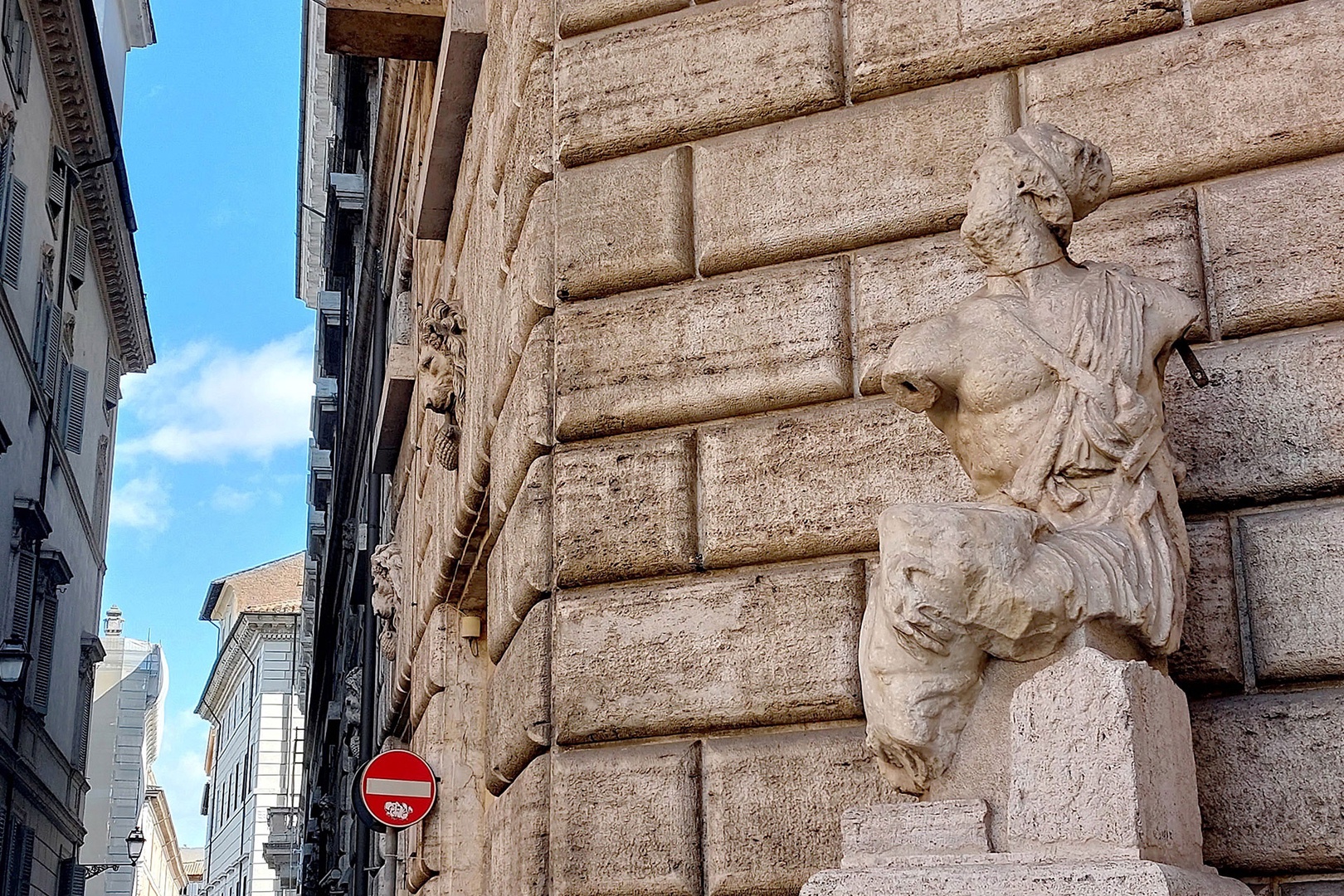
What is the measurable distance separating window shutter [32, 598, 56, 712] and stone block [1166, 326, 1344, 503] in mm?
21693

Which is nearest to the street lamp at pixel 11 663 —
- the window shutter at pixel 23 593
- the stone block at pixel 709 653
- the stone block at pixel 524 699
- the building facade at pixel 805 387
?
the window shutter at pixel 23 593

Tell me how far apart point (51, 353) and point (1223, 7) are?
76.1ft

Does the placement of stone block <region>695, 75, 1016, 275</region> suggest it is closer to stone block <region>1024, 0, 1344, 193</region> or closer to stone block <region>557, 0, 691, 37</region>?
stone block <region>1024, 0, 1344, 193</region>

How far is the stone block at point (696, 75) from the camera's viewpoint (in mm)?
5293

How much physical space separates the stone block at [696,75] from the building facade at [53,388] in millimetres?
15372

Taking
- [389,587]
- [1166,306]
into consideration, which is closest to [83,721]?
[389,587]

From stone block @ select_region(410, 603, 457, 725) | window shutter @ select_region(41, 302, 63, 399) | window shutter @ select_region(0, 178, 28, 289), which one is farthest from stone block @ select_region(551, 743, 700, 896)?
window shutter @ select_region(41, 302, 63, 399)

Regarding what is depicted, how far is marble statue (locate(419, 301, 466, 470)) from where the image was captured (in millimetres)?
8312

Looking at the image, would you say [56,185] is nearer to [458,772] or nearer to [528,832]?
[458,772]

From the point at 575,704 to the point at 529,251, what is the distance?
Result: 1607 millimetres

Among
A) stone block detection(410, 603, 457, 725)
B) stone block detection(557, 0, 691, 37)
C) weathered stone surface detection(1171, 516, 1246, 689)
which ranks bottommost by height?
weathered stone surface detection(1171, 516, 1246, 689)

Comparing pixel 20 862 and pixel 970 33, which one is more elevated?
pixel 970 33

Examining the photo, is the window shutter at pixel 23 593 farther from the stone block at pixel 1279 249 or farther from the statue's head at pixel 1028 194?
the statue's head at pixel 1028 194

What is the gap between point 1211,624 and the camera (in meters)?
4.38
